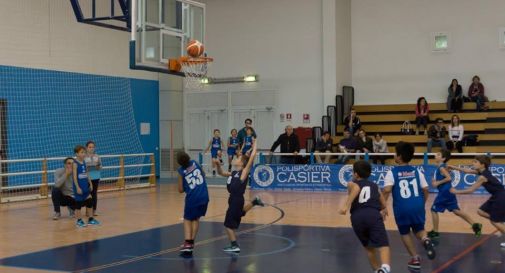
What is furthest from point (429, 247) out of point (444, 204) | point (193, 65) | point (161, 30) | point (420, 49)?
point (420, 49)

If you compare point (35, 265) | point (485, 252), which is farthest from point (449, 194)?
point (35, 265)

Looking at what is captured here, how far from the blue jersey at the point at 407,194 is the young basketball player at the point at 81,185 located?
6607 mm

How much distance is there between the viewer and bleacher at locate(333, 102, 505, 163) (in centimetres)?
2100

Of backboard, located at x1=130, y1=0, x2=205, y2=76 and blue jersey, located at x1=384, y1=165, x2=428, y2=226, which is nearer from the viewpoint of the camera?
blue jersey, located at x1=384, y1=165, x2=428, y2=226

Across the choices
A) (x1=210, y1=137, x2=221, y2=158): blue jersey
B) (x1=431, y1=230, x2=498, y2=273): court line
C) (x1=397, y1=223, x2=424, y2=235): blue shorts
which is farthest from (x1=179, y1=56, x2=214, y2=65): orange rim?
(x1=210, y1=137, x2=221, y2=158): blue jersey

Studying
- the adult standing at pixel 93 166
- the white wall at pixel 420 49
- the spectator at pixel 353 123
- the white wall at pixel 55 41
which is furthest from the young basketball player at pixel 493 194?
the white wall at pixel 55 41

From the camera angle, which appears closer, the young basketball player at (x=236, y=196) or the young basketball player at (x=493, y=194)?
the young basketball player at (x=236, y=196)

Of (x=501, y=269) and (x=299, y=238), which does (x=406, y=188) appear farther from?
(x=299, y=238)

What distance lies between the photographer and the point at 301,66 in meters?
24.4

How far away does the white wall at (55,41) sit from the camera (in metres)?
19.6

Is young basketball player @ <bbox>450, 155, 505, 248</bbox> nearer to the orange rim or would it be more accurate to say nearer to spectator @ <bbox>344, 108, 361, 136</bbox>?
the orange rim

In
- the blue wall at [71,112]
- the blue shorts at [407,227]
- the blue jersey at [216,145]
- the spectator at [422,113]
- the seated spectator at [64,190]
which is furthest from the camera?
the blue jersey at [216,145]

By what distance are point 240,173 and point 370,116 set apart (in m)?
15.2

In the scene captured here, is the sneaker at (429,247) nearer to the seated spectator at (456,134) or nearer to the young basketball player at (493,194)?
the young basketball player at (493,194)
